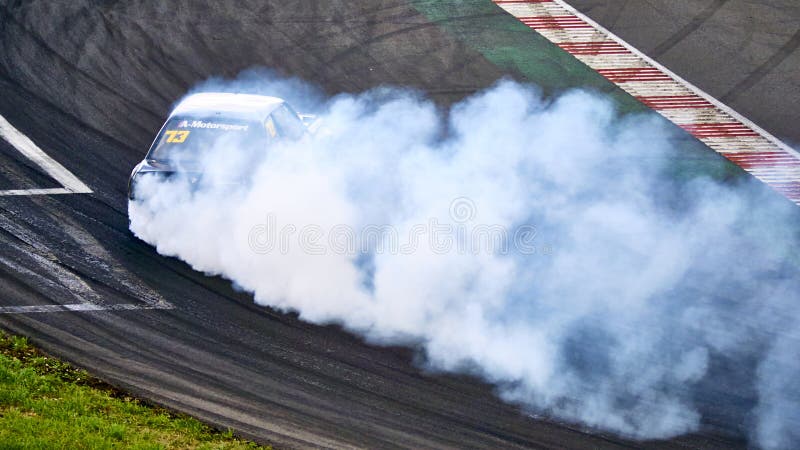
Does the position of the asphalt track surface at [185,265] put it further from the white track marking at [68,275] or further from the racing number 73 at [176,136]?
the racing number 73 at [176,136]

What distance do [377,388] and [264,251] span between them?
2181 millimetres

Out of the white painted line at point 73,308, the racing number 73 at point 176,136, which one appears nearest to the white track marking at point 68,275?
the white painted line at point 73,308

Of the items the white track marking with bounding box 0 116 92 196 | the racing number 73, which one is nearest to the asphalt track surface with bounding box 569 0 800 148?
the racing number 73

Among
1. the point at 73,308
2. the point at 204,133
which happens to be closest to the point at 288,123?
the point at 204,133

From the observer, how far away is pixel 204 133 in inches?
419

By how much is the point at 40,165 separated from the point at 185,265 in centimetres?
310

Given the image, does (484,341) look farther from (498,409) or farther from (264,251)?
(264,251)

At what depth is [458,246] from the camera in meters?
10.1

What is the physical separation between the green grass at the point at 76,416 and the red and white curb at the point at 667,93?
8467 millimetres

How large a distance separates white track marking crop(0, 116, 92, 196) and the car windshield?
160cm

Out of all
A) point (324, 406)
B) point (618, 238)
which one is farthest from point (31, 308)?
point (618, 238)

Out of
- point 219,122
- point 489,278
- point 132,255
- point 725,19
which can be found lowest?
point 132,255

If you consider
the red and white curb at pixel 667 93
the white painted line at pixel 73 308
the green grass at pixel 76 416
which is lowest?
the green grass at pixel 76 416

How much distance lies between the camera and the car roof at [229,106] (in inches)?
428
